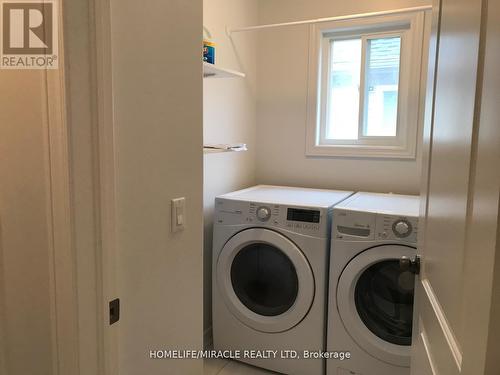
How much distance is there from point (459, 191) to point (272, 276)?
1498 millimetres

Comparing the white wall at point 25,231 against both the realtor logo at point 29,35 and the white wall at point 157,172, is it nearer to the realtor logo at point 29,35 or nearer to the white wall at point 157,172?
the realtor logo at point 29,35

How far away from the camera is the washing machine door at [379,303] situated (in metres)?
1.86

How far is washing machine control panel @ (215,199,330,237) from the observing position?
1985 mm

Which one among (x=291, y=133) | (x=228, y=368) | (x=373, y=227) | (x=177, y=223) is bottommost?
(x=228, y=368)

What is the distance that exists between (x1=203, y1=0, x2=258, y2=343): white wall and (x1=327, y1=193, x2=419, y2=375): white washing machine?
2.64ft

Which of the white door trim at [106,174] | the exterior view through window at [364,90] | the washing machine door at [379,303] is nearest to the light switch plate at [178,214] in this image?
the white door trim at [106,174]

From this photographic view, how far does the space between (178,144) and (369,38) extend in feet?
6.42

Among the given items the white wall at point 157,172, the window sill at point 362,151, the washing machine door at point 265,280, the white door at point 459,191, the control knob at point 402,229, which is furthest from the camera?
the window sill at point 362,151

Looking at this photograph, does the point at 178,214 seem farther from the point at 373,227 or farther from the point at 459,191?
the point at 373,227

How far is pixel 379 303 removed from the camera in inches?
76.1

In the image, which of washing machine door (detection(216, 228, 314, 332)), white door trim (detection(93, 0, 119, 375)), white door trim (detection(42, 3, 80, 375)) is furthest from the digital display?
white door trim (detection(42, 3, 80, 375))

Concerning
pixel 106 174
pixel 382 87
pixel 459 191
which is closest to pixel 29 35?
pixel 106 174

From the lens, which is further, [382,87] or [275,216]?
[382,87]

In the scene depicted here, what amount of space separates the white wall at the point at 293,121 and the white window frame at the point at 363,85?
0.18 ft
